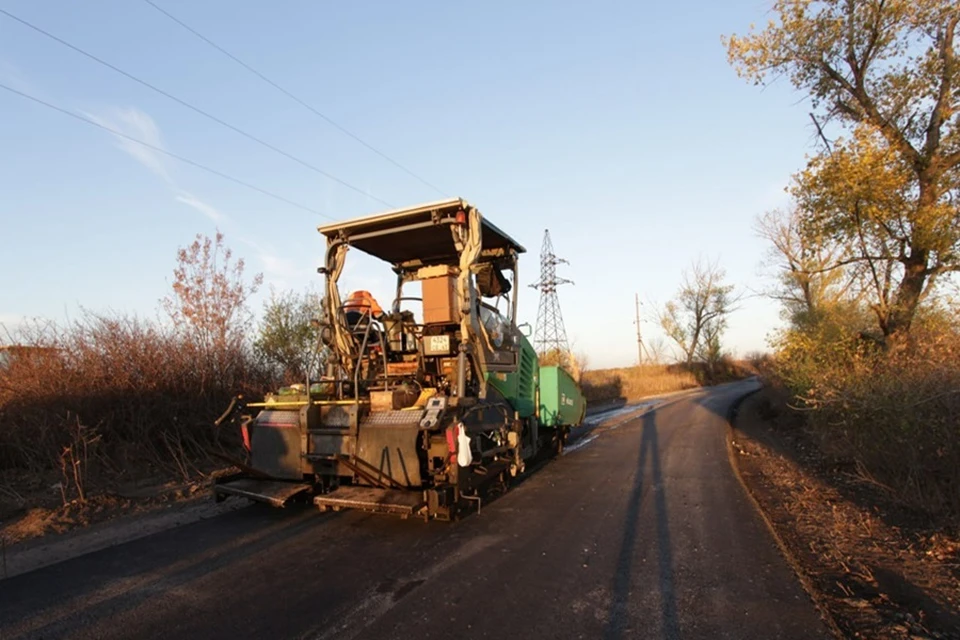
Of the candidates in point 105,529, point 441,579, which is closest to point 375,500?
point 441,579

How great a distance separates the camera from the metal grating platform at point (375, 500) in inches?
229

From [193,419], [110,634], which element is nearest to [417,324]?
[110,634]

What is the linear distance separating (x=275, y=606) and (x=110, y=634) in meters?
1.05

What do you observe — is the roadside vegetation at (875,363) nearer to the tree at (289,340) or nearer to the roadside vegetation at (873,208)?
the roadside vegetation at (873,208)

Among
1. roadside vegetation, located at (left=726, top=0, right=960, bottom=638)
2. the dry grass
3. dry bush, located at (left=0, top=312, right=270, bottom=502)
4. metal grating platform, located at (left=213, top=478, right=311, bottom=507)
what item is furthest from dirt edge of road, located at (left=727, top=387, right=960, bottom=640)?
the dry grass

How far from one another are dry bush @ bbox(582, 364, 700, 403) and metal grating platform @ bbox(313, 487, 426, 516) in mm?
27743

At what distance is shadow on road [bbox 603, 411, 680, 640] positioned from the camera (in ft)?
12.7

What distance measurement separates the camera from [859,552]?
213 inches

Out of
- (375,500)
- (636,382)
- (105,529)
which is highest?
(636,382)

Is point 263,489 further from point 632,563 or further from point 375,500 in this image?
point 632,563

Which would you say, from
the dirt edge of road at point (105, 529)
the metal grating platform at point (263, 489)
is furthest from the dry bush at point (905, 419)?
the dirt edge of road at point (105, 529)

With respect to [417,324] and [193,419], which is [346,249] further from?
[193,419]

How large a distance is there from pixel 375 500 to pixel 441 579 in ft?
5.01

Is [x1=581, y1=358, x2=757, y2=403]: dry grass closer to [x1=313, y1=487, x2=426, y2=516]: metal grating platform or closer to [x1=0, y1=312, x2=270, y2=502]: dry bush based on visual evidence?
[x1=0, y1=312, x2=270, y2=502]: dry bush
